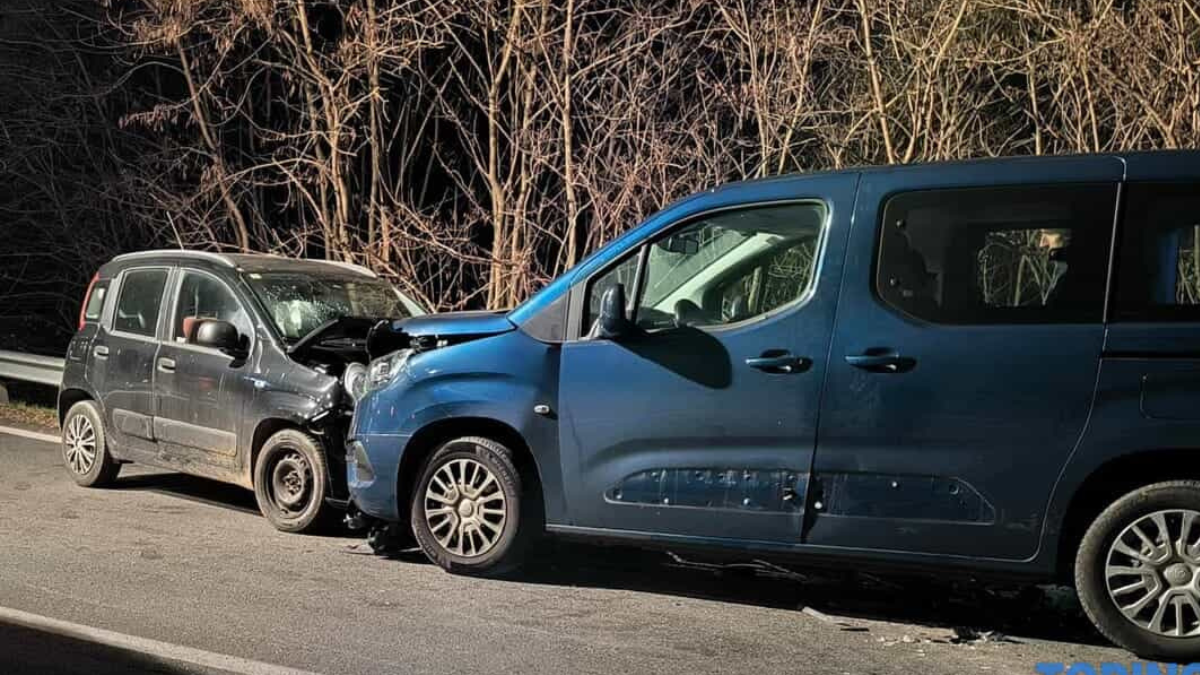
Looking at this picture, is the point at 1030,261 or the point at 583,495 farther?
the point at 583,495

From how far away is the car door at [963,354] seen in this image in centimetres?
546

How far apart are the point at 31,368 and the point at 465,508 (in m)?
6.59

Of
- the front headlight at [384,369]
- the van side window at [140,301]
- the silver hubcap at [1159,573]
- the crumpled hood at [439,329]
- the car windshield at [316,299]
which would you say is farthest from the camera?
the van side window at [140,301]

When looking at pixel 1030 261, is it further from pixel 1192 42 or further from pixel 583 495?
pixel 1192 42

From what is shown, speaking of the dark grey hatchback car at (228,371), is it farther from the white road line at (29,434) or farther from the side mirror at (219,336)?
the white road line at (29,434)

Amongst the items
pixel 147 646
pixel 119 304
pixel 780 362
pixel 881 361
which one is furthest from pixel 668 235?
pixel 119 304

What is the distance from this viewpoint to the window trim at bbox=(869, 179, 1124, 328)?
5.45m

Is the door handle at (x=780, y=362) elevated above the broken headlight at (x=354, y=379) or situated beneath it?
elevated above

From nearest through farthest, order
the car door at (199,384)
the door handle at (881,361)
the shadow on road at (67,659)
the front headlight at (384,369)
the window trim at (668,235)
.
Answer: the shadow on road at (67,659) → the door handle at (881,361) → the window trim at (668,235) → the front headlight at (384,369) → the car door at (199,384)

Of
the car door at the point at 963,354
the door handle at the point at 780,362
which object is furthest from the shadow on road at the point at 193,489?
the car door at the point at 963,354

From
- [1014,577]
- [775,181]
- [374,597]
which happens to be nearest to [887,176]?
[775,181]

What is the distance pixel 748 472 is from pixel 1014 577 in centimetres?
127

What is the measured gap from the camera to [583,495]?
20.7ft

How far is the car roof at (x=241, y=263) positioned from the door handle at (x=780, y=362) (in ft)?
14.0
